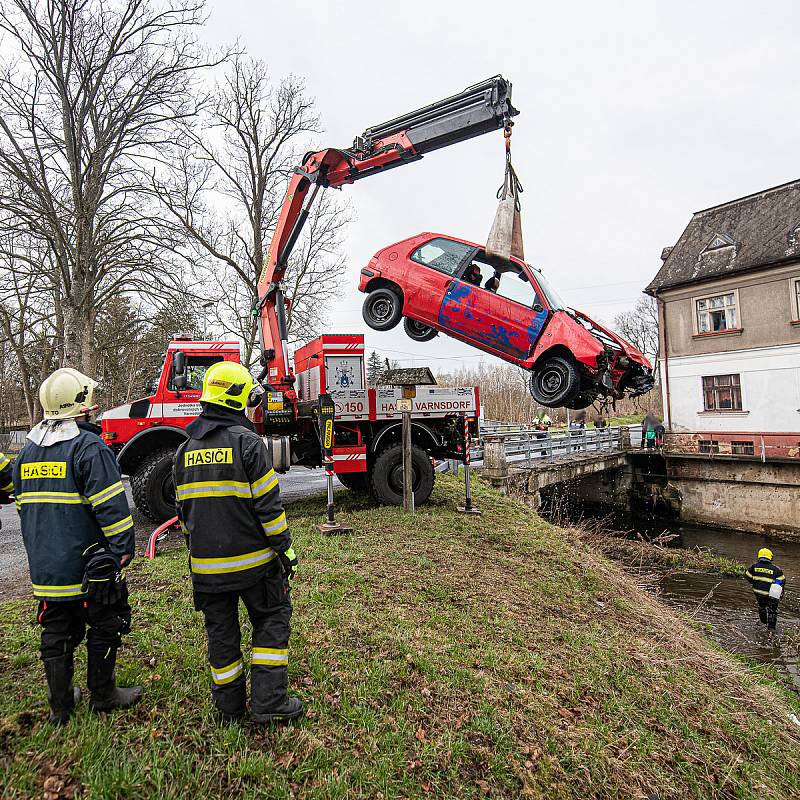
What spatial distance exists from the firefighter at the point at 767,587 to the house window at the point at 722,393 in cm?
1187

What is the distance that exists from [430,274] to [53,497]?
3.52m

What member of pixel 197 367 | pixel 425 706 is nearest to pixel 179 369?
pixel 197 367

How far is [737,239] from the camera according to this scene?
63.1 feet

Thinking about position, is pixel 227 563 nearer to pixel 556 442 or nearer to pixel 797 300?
pixel 556 442

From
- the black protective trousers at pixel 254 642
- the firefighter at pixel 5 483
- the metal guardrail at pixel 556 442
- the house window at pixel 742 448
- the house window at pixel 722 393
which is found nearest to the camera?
the black protective trousers at pixel 254 642

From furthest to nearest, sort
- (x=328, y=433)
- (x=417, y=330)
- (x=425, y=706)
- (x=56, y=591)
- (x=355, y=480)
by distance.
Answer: (x=355, y=480) → (x=328, y=433) → (x=417, y=330) → (x=425, y=706) → (x=56, y=591)

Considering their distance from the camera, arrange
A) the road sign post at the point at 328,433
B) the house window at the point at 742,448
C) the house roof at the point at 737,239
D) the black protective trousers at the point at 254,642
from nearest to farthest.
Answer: the black protective trousers at the point at 254,642 → the road sign post at the point at 328,433 → the house window at the point at 742,448 → the house roof at the point at 737,239

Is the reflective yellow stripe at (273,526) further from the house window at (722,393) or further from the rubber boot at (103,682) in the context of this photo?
the house window at (722,393)

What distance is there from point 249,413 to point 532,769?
6270mm

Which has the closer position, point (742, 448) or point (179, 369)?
point (179, 369)

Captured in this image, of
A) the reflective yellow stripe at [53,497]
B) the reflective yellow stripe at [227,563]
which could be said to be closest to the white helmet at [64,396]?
the reflective yellow stripe at [53,497]

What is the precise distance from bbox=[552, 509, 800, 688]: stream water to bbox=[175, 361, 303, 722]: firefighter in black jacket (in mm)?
7117

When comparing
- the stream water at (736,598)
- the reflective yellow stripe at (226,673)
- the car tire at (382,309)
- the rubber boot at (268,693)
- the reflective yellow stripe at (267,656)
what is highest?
the car tire at (382,309)

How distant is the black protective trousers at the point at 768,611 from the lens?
8188 millimetres
